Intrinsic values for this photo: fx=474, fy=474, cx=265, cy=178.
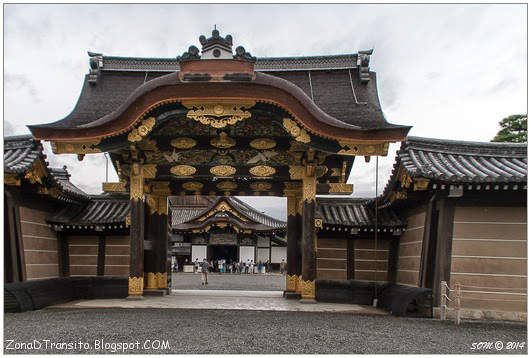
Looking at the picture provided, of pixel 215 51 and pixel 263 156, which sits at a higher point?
pixel 215 51

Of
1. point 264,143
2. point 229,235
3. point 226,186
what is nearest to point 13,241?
point 226,186

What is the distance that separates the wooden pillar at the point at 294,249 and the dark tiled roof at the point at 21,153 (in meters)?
6.75

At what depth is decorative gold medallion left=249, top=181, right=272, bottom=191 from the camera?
44.7 ft

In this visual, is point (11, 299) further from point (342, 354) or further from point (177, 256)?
point (177, 256)

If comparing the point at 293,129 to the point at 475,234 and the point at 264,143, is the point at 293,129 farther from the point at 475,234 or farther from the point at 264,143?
the point at 475,234

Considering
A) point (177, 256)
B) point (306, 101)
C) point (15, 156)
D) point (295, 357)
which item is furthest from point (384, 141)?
point (177, 256)

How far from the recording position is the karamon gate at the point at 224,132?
1029cm

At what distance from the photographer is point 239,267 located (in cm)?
3506

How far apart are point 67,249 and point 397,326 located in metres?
9.23

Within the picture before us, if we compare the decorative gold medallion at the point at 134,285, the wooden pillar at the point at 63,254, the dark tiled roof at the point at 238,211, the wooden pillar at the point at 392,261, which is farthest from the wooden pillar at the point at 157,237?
the dark tiled roof at the point at 238,211

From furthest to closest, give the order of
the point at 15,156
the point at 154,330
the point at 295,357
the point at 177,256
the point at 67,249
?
the point at 177,256
the point at 67,249
the point at 15,156
the point at 154,330
the point at 295,357

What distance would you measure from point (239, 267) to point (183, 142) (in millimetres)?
24172

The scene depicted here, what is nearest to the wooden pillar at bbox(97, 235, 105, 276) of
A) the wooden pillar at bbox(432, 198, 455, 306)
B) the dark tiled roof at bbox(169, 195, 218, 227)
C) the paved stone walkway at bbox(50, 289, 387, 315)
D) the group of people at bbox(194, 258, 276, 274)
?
the paved stone walkway at bbox(50, 289, 387, 315)

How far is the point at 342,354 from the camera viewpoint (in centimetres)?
632
